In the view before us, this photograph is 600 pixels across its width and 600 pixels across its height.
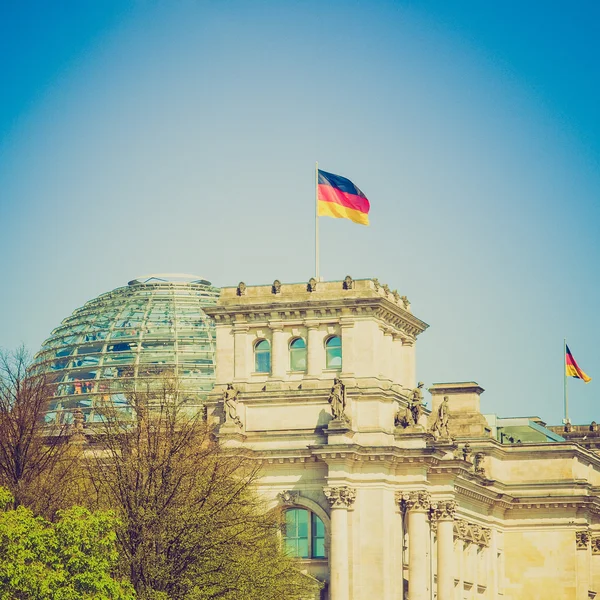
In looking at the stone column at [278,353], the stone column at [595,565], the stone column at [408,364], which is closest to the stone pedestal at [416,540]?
the stone column at [408,364]

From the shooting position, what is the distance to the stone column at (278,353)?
11181 centimetres

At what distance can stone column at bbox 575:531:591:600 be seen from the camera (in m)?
138

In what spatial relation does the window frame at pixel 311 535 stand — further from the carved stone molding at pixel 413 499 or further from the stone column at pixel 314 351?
the stone column at pixel 314 351

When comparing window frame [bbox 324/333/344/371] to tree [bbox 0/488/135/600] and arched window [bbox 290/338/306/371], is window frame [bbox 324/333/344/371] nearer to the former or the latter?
arched window [bbox 290/338/306/371]

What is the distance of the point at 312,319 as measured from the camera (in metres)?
112

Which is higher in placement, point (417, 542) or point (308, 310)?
point (308, 310)

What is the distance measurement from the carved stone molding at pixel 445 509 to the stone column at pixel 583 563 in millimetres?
26843

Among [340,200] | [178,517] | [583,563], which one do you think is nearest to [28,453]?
[178,517]

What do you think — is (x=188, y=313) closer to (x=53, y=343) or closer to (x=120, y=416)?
(x=53, y=343)

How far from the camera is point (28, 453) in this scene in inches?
3615

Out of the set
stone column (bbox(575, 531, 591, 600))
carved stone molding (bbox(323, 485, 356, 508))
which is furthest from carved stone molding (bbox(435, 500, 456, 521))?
stone column (bbox(575, 531, 591, 600))

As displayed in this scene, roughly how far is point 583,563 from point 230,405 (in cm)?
4315

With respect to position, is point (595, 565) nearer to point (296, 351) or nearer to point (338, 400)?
point (296, 351)

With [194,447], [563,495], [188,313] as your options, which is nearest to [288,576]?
[194,447]
